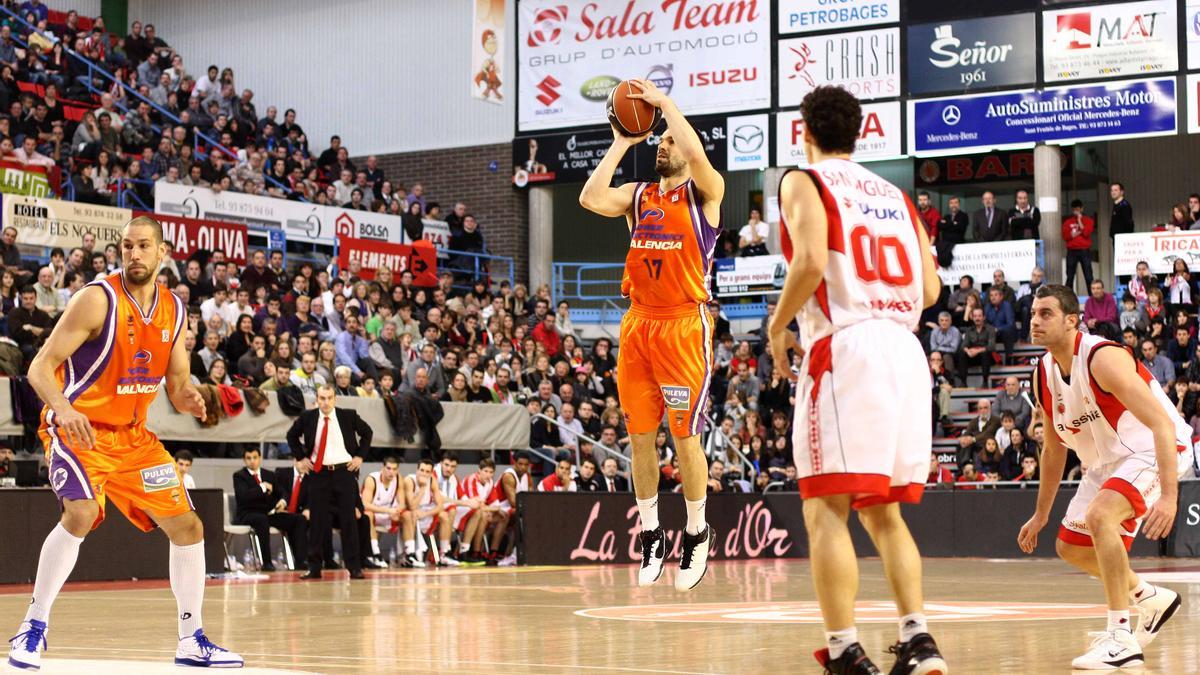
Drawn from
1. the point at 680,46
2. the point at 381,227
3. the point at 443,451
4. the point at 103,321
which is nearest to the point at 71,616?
the point at 103,321

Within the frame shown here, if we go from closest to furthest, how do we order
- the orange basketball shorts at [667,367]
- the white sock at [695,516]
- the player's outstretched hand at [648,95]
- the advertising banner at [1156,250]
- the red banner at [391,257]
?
the player's outstretched hand at [648,95] < the orange basketball shorts at [667,367] < the white sock at [695,516] < the advertising banner at [1156,250] < the red banner at [391,257]

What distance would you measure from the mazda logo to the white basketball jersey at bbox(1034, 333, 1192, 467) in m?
20.1

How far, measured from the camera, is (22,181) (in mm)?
20891

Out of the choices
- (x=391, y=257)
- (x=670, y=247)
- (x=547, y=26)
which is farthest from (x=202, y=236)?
(x=670, y=247)

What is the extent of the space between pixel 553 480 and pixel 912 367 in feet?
46.4

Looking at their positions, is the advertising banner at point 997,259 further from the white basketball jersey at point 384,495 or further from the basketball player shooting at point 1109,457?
the basketball player shooting at point 1109,457

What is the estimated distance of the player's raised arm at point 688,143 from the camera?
7.97 meters

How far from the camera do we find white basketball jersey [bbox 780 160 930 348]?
5.43m

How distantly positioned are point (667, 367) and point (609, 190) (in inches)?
39.7

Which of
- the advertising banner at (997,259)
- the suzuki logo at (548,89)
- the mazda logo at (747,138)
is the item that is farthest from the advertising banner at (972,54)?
the suzuki logo at (548,89)

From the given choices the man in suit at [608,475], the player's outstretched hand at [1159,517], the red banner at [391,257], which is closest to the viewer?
the player's outstretched hand at [1159,517]

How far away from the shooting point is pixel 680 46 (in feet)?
91.9

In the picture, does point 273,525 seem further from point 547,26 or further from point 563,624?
point 547,26

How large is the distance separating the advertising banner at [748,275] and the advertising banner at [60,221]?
1025 cm
